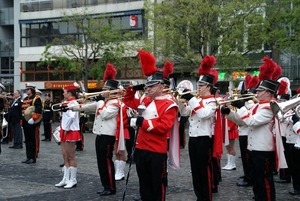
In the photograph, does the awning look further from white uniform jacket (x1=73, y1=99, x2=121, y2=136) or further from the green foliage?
white uniform jacket (x1=73, y1=99, x2=121, y2=136)

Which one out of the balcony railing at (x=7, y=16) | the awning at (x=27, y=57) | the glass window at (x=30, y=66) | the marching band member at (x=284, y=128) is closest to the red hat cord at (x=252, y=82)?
the marching band member at (x=284, y=128)

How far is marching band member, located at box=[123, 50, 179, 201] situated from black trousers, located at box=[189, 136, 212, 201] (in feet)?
4.60

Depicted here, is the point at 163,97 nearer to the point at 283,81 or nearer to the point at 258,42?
the point at 283,81


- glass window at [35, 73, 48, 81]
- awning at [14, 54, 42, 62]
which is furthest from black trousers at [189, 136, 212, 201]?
glass window at [35, 73, 48, 81]

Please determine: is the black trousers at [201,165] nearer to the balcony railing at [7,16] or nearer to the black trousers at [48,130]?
the black trousers at [48,130]

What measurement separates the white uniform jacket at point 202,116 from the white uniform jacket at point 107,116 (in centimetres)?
158

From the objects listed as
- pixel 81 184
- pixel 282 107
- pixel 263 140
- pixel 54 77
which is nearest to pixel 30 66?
pixel 54 77

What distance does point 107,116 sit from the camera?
915 centimetres

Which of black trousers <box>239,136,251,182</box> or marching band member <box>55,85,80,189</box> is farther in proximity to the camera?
black trousers <box>239,136,251,182</box>

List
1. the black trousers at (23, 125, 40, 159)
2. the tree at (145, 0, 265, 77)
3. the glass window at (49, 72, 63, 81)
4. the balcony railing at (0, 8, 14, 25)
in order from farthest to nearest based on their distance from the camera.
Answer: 1. the balcony railing at (0, 8, 14, 25)
2. the glass window at (49, 72, 63, 81)
3. the tree at (145, 0, 265, 77)
4. the black trousers at (23, 125, 40, 159)

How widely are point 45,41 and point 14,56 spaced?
450 centimetres

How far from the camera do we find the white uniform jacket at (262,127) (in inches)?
291

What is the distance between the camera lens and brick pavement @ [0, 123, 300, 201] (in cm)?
904

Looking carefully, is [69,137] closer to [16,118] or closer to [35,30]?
[16,118]
